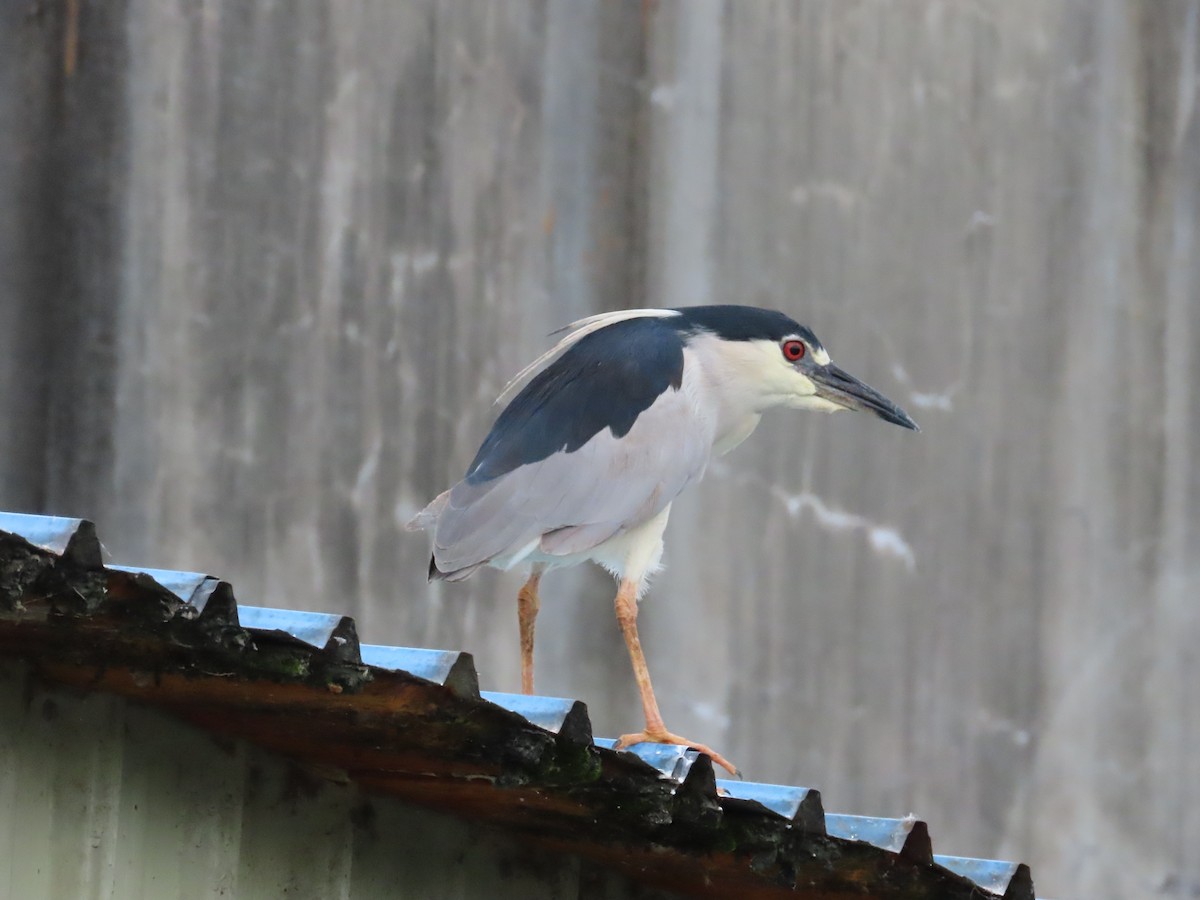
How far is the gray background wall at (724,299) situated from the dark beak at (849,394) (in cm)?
204

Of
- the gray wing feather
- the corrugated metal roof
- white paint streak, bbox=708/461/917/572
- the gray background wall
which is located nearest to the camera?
the corrugated metal roof

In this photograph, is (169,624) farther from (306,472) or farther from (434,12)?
(434,12)

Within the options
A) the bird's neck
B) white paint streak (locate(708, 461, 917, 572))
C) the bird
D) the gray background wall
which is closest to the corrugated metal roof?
the bird

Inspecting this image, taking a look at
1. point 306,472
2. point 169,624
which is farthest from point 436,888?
point 306,472

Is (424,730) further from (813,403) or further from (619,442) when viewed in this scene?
(813,403)

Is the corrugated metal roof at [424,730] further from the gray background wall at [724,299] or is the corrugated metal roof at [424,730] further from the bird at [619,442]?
the gray background wall at [724,299]

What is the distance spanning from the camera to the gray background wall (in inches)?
185

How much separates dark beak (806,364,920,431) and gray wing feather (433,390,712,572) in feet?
1.16

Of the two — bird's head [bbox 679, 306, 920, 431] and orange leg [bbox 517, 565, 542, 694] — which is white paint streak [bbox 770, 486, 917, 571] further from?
orange leg [bbox 517, 565, 542, 694]

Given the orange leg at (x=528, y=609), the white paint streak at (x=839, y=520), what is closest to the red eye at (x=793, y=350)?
the orange leg at (x=528, y=609)

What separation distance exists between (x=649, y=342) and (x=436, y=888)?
1.22 m

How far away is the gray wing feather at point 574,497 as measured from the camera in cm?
287

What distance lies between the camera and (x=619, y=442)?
295 centimetres

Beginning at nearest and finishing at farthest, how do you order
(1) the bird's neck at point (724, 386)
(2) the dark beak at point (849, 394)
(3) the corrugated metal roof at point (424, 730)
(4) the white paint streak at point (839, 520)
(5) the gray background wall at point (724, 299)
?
1. (3) the corrugated metal roof at point (424, 730)
2. (1) the bird's neck at point (724, 386)
3. (2) the dark beak at point (849, 394)
4. (5) the gray background wall at point (724, 299)
5. (4) the white paint streak at point (839, 520)
